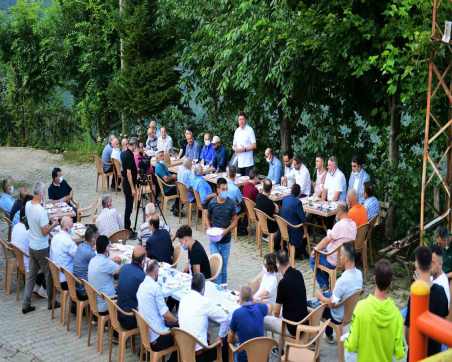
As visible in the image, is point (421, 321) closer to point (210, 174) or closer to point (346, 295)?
point (346, 295)

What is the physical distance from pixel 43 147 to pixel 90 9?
4727 mm

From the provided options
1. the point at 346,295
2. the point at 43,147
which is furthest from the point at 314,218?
the point at 43,147

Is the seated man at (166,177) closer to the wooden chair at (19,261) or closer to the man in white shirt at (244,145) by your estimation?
the man in white shirt at (244,145)

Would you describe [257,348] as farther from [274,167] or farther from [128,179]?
[274,167]

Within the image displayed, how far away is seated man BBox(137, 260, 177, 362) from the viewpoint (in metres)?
7.63

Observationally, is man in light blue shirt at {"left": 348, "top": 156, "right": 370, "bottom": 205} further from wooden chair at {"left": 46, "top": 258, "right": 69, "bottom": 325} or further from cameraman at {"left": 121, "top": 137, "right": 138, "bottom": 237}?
wooden chair at {"left": 46, "top": 258, "right": 69, "bottom": 325}

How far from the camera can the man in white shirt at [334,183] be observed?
1235 cm

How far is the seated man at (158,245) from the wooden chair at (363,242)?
2.95 meters

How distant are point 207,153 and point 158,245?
5.82 meters

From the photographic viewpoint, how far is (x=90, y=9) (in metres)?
20.8

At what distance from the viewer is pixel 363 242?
35.3ft

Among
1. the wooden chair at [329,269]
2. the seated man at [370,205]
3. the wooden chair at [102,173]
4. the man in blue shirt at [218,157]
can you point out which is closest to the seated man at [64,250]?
the wooden chair at [329,269]

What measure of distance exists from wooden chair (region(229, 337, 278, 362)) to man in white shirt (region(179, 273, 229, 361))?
1.27ft

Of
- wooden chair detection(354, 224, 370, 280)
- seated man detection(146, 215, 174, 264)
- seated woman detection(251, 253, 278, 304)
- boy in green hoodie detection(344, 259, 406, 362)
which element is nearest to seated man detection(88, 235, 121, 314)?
seated man detection(146, 215, 174, 264)
